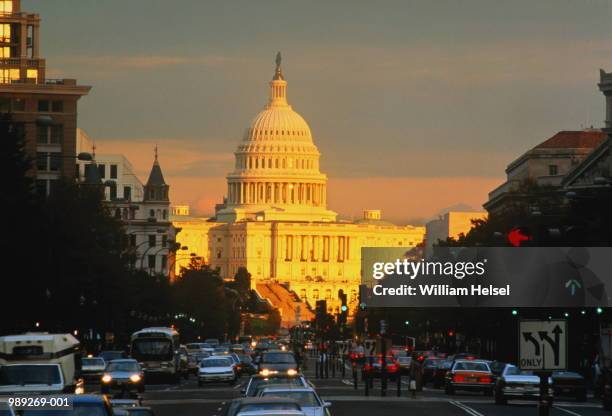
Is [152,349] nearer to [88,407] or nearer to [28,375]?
[28,375]

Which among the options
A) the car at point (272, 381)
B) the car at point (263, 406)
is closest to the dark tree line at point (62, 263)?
the car at point (272, 381)

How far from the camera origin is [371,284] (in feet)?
494

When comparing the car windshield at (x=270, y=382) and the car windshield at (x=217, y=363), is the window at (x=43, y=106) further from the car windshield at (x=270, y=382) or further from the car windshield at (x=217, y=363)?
the car windshield at (x=270, y=382)

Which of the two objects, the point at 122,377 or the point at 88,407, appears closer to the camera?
the point at 88,407

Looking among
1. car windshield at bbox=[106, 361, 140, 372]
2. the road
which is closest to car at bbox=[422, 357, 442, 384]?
the road

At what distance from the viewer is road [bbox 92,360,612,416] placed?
59.7m

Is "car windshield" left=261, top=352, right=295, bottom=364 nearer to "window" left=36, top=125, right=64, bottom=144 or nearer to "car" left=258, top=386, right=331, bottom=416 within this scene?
"car" left=258, top=386, right=331, bottom=416

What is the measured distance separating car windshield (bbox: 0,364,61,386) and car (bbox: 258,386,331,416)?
11199 millimetres

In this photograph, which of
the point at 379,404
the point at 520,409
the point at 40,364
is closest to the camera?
the point at 40,364

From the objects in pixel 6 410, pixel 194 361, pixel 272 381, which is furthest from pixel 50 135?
pixel 6 410

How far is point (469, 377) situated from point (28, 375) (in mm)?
31584

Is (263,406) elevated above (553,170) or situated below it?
below

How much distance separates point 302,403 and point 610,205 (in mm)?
60356

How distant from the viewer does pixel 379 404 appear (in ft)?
216
